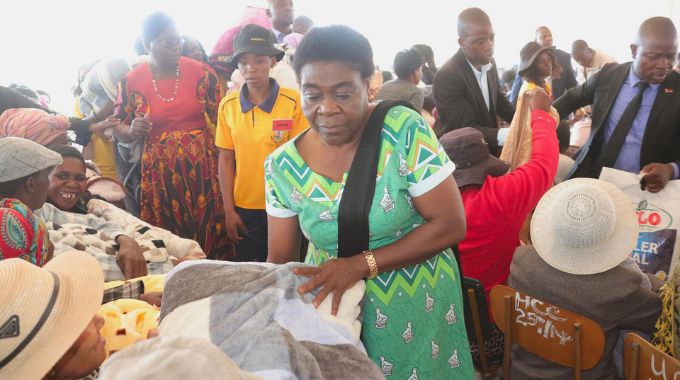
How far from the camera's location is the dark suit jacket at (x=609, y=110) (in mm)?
2738

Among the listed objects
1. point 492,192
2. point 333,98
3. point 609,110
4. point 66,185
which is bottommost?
point 66,185

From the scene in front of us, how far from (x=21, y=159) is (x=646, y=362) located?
239 centimetres

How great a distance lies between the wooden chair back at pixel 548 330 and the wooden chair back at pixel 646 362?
0.11m

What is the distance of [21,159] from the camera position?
2.33 metres

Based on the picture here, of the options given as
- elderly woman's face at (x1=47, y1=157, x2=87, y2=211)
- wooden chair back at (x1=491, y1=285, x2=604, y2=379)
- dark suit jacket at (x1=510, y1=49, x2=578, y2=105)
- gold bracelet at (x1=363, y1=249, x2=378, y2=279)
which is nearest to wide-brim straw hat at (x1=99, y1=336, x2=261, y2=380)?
gold bracelet at (x1=363, y1=249, x2=378, y2=279)

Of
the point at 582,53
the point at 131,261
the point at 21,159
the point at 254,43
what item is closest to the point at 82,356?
the point at 131,261

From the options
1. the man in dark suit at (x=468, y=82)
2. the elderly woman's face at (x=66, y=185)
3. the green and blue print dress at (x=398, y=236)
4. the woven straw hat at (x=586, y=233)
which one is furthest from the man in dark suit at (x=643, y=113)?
the elderly woman's face at (x=66, y=185)

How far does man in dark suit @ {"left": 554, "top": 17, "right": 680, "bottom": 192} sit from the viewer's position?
2674 mm

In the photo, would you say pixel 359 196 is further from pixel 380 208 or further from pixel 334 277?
pixel 334 277

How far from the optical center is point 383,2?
9.96 metres

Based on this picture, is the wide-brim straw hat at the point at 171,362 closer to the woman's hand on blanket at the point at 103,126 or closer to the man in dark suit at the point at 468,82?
the man in dark suit at the point at 468,82

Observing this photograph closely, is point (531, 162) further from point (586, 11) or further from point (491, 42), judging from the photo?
point (586, 11)

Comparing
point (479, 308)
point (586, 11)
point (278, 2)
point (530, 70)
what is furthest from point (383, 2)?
point (479, 308)

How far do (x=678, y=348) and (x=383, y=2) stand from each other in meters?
9.07
